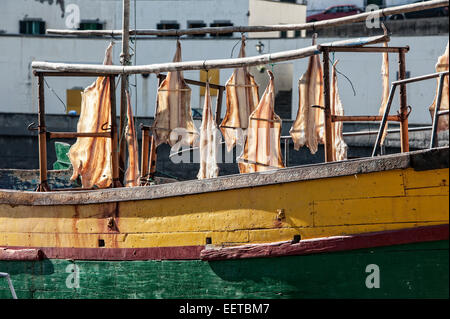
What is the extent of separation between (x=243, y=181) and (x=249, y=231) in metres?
0.55

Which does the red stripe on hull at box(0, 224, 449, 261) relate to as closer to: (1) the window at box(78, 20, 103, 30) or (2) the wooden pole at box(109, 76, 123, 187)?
(2) the wooden pole at box(109, 76, 123, 187)

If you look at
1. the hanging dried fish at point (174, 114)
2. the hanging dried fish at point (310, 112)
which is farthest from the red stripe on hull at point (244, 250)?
the hanging dried fish at point (310, 112)

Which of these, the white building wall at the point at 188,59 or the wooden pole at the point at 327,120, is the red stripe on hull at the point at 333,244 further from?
the white building wall at the point at 188,59

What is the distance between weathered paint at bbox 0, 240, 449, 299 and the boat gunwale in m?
0.77

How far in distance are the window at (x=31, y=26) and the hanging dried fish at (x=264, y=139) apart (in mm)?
23439

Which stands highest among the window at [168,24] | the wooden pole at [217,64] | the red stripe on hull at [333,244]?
the window at [168,24]

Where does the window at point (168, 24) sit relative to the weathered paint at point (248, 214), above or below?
above

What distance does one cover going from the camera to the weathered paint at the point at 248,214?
857cm

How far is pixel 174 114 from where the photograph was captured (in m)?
11.4

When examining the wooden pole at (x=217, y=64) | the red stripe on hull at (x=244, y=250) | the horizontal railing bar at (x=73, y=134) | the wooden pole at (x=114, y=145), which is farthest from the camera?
the wooden pole at (x=114, y=145)

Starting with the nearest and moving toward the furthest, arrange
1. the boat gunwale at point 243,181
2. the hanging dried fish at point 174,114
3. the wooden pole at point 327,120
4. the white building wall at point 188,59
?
the boat gunwale at point 243,181 → the wooden pole at point 327,120 → the hanging dried fish at point 174,114 → the white building wall at point 188,59

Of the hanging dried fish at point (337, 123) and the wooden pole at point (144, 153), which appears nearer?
the hanging dried fish at point (337, 123)

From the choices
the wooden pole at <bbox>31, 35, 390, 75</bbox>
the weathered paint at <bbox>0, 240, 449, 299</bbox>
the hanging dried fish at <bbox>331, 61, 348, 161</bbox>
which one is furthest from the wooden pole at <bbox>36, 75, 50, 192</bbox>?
the hanging dried fish at <bbox>331, 61, 348, 161</bbox>

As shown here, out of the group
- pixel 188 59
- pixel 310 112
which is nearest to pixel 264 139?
pixel 310 112
